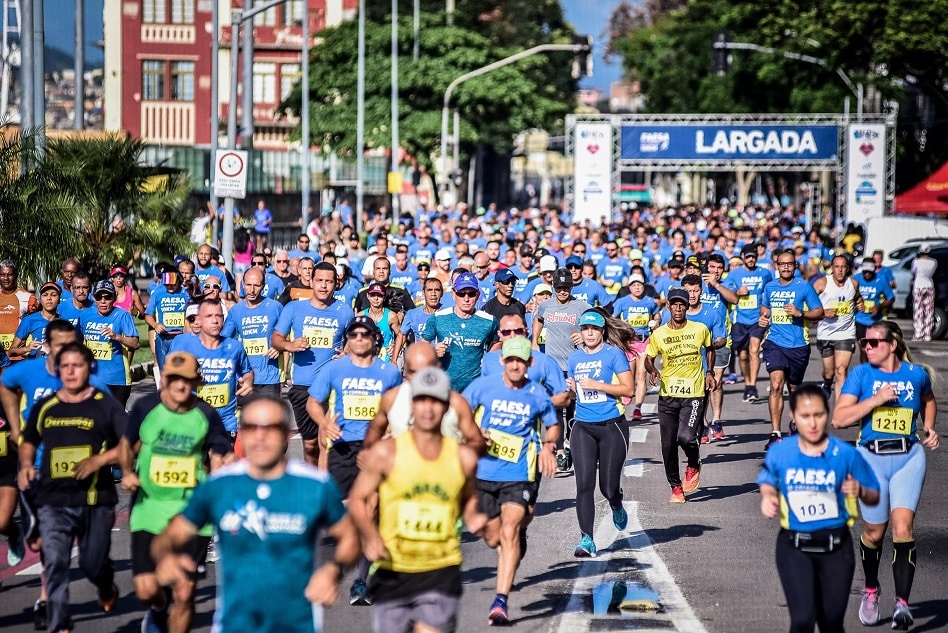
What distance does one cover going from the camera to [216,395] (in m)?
11.0

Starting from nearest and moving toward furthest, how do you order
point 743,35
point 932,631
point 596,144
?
1. point 932,631
2. point 596,144
3. point 743,35

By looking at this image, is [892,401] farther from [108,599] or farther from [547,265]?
[547,265]

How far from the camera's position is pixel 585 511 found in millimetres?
11156

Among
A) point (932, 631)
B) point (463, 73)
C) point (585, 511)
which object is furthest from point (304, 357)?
point (463, 73)

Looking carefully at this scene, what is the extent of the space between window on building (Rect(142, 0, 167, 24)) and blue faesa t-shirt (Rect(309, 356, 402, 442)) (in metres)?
59.3

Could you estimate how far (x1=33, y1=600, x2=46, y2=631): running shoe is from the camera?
905cm

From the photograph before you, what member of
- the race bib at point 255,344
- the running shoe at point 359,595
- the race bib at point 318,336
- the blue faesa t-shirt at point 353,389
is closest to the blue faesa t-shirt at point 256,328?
the race bib at point 255,344

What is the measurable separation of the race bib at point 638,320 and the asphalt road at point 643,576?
4.07 m

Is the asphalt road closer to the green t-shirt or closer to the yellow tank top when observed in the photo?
the yellow tank top

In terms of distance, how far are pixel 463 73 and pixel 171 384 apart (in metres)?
50.5

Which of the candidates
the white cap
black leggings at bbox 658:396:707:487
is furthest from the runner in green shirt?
the white cap

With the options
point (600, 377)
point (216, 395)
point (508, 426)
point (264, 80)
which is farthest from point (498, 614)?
point (264, 80)

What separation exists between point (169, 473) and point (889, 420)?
171 inches

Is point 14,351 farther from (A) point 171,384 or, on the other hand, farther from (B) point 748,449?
(B) point 748,449
